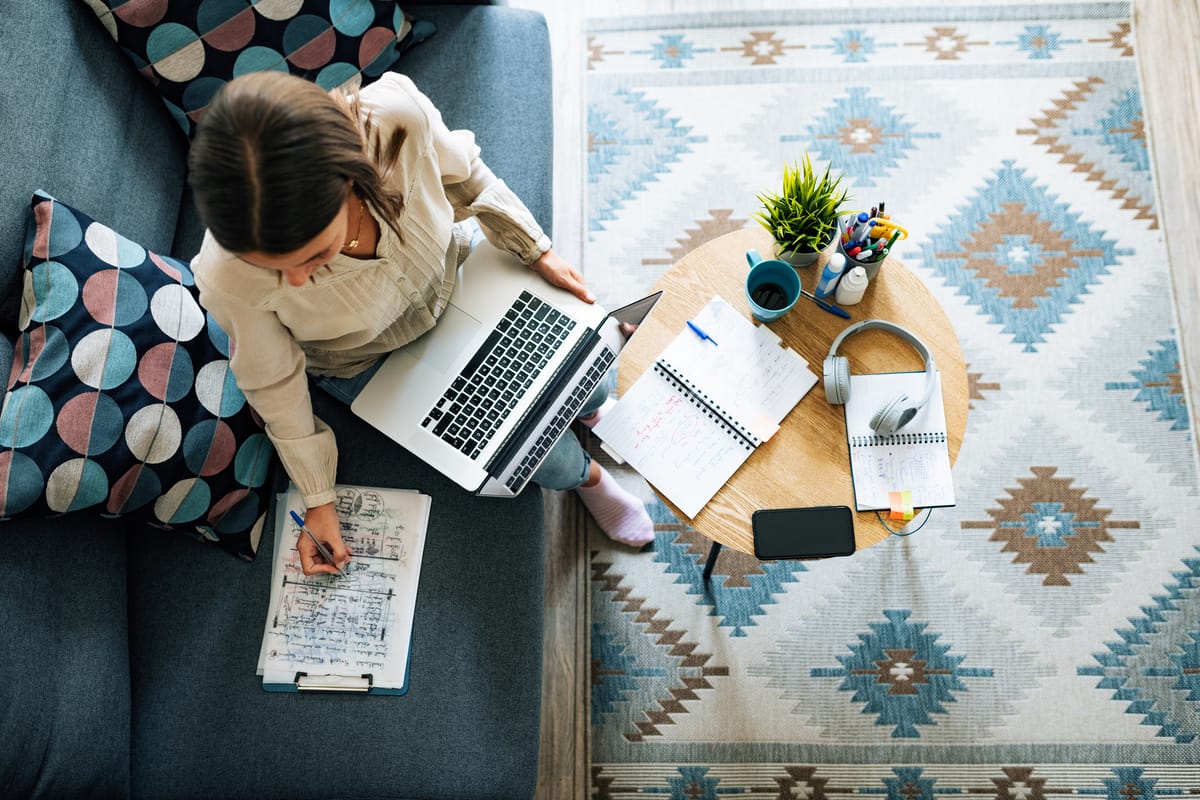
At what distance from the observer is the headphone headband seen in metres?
1.34

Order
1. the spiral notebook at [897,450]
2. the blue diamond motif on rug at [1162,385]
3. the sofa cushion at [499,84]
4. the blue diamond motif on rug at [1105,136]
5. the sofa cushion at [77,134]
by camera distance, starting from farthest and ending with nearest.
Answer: the blue diamond motif on rug at [1105,136] < the blue diamond motif on rug at [1162,385] < the sofa cushion at [499,84] < the spiral notebook at [897,450] < the sofa cushion at [77,134]

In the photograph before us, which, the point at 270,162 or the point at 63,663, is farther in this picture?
the point at 63,663

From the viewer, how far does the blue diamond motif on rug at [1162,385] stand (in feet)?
5.93

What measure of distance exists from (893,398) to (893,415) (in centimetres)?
7

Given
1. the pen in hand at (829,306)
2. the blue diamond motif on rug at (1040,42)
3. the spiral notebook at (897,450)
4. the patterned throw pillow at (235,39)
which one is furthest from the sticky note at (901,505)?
the blue diamond motif on rug at (1040,42)

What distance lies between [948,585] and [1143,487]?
1.65ft

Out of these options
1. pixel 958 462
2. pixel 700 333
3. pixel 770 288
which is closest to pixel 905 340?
pixel 770 288

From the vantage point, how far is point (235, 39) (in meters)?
1.43

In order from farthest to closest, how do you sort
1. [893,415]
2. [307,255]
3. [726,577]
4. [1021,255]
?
[1021,255] < [726,577] < [893,415] < [307,255]

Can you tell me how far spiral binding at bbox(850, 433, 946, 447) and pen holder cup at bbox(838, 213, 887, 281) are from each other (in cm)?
28

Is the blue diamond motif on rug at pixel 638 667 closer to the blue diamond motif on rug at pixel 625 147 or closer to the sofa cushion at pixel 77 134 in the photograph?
the blue diamond motif on rug at pixel 625 147

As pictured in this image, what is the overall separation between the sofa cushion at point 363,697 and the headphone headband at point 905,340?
2.08 ft

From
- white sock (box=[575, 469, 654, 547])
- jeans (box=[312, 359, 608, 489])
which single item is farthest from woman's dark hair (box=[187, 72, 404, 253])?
white sock (box=[575, 469, 654, 547])

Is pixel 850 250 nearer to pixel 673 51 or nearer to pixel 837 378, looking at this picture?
pixel 837 378
